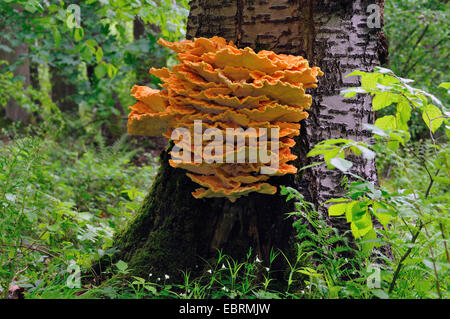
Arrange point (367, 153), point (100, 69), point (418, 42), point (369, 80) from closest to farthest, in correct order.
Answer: point (367, 153) → point (369, 80) → point (100, 69) → point (418, 42)

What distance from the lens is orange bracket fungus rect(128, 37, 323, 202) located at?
169cm

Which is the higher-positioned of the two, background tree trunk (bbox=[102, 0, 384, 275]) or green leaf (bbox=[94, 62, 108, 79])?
green leaf (bbox=[94, 62, 108, 79])

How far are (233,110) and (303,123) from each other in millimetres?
651

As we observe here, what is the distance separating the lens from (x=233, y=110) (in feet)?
5.66

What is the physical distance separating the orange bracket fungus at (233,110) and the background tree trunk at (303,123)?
34 centimetres

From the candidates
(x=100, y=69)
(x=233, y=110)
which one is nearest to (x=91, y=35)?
(x=100, y=69)

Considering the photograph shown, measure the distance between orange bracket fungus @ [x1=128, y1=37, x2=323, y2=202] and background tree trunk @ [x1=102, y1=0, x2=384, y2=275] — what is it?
1.11 feet

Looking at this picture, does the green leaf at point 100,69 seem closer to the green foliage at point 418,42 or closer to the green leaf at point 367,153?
the green leaf at point 367,153

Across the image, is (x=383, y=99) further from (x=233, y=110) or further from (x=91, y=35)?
(x=91, y=35)

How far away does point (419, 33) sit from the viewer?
26.7ft

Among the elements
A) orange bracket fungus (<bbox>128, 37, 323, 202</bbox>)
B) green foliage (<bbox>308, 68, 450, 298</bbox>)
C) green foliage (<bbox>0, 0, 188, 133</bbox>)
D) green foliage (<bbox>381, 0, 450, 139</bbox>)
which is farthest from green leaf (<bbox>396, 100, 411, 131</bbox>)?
green foliage (<bbox>381, 0, 450, 139</bbox>)

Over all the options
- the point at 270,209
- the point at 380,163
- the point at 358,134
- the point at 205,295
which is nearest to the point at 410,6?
the point at 380,163

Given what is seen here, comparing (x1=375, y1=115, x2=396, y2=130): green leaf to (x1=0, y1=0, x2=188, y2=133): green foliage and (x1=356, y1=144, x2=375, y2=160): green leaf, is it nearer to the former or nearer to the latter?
(x1=356, y1=144, x2=375, y2=160): green leaf

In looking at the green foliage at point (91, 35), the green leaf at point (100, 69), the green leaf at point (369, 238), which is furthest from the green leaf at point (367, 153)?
the green leaf at point (100, 69)
